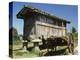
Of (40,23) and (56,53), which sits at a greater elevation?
(40,23)

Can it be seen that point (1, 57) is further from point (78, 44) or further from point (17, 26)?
point (78, 44)

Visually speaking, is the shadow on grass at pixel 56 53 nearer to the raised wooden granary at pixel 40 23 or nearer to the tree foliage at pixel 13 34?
the raised wooden granary at pixel 40 23

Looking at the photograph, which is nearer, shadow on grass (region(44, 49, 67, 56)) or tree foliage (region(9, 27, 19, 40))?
tree foliage (region(9, 27, 19, 40))

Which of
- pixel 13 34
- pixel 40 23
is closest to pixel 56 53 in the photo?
pixel 40 23

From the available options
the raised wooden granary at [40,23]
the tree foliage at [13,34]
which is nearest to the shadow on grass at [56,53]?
the raised wooden granary at [40,23]

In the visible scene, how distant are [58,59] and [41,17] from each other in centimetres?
46

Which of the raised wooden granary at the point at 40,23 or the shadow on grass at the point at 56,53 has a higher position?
the raised wooden granary at the point at 40,23

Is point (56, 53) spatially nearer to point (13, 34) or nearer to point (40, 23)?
point (40, 23)

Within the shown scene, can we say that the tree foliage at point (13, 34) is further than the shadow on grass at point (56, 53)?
No

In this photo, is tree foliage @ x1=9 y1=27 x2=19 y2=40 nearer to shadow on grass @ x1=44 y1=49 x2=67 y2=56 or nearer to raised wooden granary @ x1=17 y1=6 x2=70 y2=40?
raised wooden granary @ x1=17 y1=6 x2=70 y2=40

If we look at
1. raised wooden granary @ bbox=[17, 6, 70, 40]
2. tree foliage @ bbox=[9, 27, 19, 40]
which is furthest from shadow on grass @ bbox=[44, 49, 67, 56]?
tree foliage @ bbox=[9, 27, 19, 40]

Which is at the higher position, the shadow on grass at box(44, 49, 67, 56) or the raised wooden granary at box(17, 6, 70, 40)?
the raised wooden granary at box(17, 6, 70, 40)

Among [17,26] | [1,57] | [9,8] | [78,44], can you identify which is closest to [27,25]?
[17,26]

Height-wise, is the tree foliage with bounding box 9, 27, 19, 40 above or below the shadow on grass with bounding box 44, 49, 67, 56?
above
